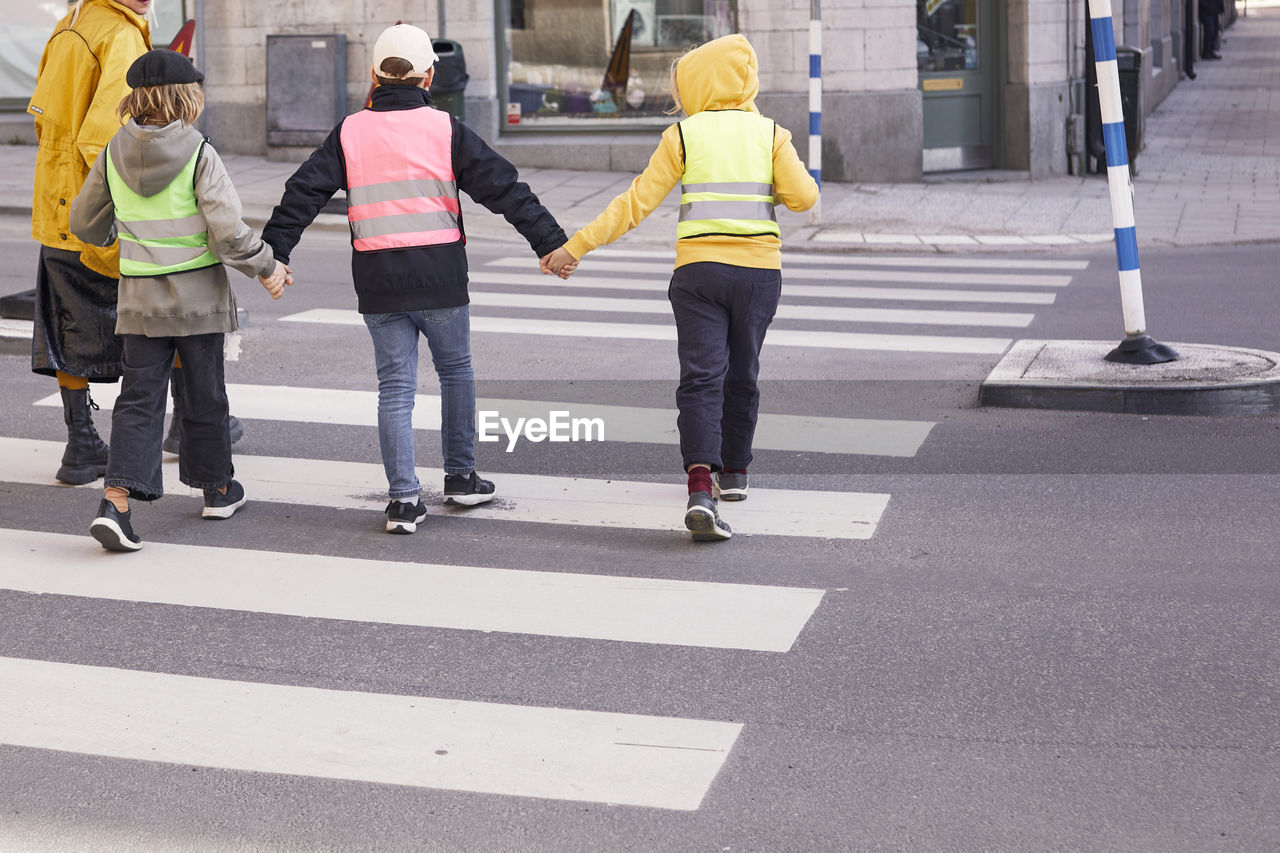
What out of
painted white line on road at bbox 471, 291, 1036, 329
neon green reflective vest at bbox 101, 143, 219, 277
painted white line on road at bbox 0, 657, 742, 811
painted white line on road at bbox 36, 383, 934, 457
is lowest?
painted white line on road at bbox 0, 657, 742, 811

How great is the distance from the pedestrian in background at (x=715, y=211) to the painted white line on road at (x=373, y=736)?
1.86 m

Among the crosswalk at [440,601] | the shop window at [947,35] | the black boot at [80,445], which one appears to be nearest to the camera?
the crosswalk at [440,601]

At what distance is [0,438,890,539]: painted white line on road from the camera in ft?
19.7

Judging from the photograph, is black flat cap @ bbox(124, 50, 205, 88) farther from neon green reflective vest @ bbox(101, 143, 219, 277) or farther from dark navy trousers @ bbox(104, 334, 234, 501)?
dark navy trousers @ bbox(104, 334, 234, 501)

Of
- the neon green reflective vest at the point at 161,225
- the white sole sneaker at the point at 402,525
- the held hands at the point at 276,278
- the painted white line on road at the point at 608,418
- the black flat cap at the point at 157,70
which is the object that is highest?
the black flat cap at the point at 157,70

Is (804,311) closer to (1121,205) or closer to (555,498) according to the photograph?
(1121,205)

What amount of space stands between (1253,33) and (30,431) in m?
52.2

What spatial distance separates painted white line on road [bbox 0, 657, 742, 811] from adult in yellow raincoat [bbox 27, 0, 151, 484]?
2.21m

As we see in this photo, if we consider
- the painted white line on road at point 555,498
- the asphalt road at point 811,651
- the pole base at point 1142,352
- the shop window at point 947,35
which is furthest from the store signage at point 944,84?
the painted white line on road at point 555,498

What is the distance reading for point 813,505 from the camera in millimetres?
6203

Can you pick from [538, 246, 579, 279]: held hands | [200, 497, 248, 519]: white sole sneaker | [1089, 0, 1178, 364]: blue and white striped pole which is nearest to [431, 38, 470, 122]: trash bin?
[1089, 0, 1178, 364]: blue and white striped pole

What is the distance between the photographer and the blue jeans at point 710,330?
5934 millimetres

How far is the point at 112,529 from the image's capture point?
5652 mm

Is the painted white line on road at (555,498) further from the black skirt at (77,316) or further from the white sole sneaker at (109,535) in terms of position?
the white sole sneaker at (109,535)
